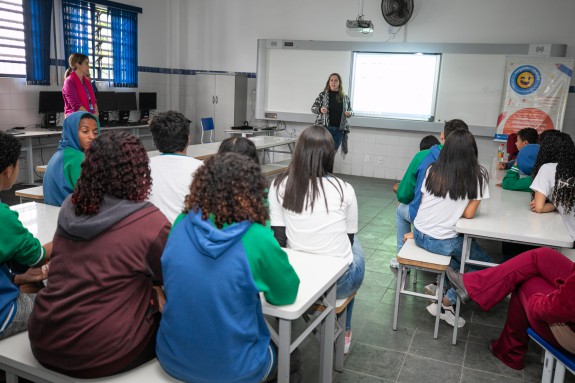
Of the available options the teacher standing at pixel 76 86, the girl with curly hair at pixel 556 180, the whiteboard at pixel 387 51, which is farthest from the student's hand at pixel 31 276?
the whiteboard at pixel 387 51

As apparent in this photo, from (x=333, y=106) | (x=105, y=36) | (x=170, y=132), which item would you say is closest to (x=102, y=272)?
(x=170, y=132)

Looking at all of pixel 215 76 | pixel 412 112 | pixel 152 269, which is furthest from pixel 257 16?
pixel 152 269

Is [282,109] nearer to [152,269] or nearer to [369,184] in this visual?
[369,184]

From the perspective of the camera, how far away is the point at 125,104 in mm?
8023

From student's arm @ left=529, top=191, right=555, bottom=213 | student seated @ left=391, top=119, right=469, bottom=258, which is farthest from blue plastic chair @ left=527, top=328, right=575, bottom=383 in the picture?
student seated @ left=391, top=119, right=469, bottom=258

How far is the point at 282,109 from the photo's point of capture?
854 centimetres

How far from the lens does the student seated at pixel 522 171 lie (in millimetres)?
3939

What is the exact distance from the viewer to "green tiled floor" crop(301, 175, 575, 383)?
8.34 ft

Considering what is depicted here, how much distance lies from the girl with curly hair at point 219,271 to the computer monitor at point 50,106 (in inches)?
244

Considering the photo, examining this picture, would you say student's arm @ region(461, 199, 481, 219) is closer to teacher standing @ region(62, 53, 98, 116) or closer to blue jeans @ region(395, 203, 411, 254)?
blue jeans @ region(395, 203, 411, 254)

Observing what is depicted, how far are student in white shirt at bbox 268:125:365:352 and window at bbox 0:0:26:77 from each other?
5.72 metres

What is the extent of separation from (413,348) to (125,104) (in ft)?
21.9

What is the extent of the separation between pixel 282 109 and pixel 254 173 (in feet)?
23.6

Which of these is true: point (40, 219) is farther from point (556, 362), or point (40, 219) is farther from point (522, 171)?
point (522, 171)
